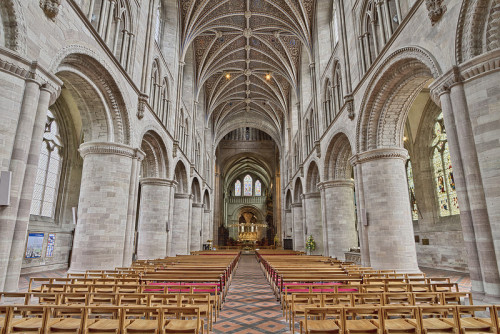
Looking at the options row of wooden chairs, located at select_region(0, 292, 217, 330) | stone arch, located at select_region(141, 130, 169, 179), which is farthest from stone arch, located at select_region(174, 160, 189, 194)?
row of wooden chairs, located at select_region(0, 292, 217, 330)

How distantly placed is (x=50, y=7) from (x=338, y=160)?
12.7m

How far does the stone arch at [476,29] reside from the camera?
5.22 metres

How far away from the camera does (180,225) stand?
60.2ft

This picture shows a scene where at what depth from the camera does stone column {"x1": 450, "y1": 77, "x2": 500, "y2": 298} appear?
4.91m

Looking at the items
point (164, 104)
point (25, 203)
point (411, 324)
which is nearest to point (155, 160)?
point (164, 104)

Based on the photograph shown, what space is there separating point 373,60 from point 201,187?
1816 centimetres

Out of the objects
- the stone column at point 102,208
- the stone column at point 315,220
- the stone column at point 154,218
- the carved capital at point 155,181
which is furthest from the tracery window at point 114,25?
the stone column at point 315,220

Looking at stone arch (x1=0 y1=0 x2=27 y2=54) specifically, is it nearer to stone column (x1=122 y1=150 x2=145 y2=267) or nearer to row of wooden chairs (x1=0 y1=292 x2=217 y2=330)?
row of wooden chairs (x1=0 y1=292 x2=217 y2=330)

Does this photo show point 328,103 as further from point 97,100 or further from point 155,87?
point 97,100

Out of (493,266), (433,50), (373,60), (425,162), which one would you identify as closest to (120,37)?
(373,60)

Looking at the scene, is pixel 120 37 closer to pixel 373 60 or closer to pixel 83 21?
pixel 83 21

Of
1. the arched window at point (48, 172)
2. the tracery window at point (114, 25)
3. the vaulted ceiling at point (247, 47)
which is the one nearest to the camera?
the tracery window at point (114, 25)

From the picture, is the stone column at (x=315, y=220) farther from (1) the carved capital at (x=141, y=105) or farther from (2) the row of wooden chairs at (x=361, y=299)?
(2) the row of wooden chairs at (x=361, y=299)

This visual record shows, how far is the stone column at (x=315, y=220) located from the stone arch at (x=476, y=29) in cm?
1392
